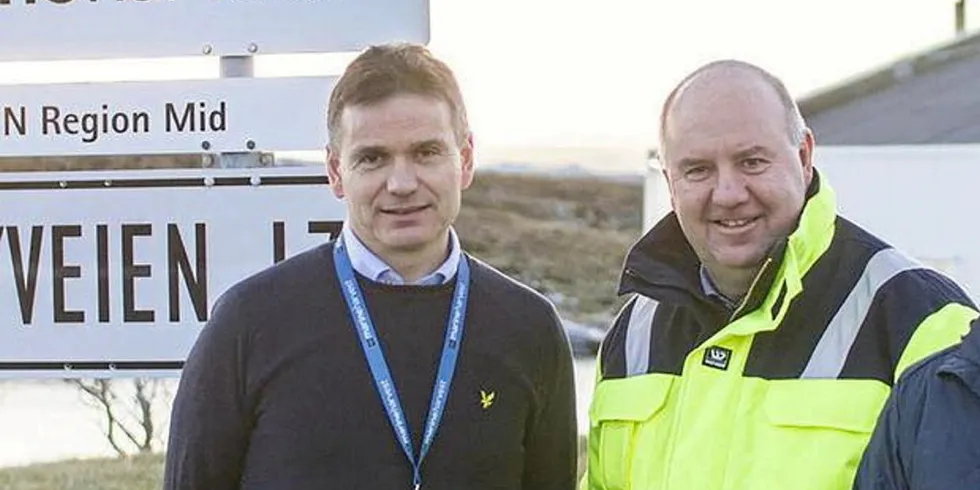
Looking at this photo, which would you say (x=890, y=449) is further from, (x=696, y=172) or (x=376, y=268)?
(x=376, y=268)

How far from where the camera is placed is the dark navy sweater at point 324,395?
8.91 feet

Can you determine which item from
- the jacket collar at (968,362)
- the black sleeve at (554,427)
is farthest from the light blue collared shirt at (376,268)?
the jacket collar at (968,362)

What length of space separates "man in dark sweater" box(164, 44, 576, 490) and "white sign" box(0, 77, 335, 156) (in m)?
0.85

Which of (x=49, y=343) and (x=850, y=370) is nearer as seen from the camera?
(x=850, y=370)

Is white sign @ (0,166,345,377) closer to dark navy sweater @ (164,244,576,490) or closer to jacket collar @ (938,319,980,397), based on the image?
dark navy sweater @ (164,244,576,490)

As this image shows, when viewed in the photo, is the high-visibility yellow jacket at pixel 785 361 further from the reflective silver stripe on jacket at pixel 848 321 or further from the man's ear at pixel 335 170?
the man's ear at pixel 335 170

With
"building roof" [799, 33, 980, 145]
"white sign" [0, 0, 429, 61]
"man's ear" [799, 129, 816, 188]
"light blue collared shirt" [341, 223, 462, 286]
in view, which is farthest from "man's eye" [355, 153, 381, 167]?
"building roof" [799, 33, 980, 145]

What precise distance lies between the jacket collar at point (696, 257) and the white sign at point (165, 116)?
1088mm

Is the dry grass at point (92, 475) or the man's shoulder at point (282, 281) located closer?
the man's shoulder at point (282, 281)

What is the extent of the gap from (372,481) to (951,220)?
10.3 metres

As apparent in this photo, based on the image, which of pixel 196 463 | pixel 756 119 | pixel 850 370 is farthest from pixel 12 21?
pixel 850 370

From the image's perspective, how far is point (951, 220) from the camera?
1220cm

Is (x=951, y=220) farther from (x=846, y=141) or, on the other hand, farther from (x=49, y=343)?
(x=49, y=343)

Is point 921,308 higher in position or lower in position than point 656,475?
higher
